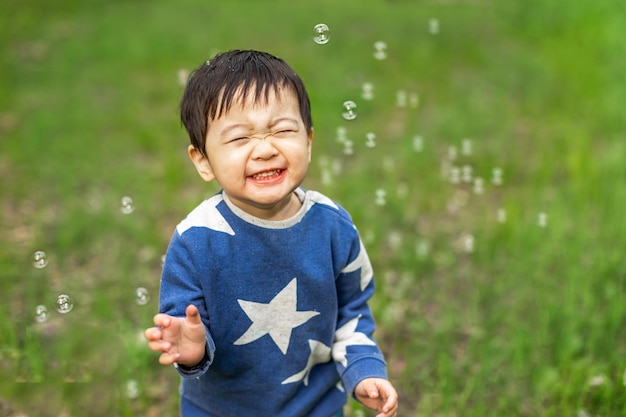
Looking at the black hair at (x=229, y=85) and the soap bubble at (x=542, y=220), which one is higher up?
the black hair at (x=229, y=85)

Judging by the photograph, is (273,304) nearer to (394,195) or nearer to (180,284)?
(180,284)

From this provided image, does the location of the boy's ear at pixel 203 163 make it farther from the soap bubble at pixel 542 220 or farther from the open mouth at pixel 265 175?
the soap bubble at pixel 542 220

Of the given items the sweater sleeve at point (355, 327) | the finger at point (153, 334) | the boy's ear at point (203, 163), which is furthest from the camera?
the sweater sleeve at point (355, 327)

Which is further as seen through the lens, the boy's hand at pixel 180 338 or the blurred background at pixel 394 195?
the blurred background at pixel 394 195

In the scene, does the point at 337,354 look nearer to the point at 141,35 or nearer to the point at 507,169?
the point at 507,169

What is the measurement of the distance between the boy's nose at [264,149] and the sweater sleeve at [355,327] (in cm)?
A: 42

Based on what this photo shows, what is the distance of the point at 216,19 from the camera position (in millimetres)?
9562

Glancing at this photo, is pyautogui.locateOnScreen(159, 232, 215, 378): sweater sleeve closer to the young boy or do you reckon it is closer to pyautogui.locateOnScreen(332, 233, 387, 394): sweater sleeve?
the young boy

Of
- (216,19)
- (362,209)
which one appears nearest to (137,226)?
(362,209)

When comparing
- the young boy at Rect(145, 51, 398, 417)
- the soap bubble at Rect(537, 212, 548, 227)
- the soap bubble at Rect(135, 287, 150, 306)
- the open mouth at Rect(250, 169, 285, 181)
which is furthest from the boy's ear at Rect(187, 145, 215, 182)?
the soap bubble at Rect(537, 212, 548, 227)

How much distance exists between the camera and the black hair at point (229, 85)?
75.3 inches

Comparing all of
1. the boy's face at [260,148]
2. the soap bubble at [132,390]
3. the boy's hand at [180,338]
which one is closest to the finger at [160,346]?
the boy's hand at [180,338]

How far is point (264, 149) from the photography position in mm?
1892

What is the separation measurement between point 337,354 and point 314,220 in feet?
1.42
